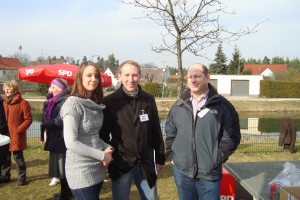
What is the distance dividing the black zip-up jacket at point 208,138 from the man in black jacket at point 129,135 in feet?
1.19

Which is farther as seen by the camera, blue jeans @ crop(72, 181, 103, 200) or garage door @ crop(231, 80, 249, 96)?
garage door @ crop(231, 80, 249, 96)

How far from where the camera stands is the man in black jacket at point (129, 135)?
8.00ft

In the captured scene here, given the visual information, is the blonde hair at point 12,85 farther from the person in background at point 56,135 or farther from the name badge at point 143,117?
the name badge at point 143,117

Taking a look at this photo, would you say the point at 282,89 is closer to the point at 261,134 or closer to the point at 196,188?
the point at 261,134

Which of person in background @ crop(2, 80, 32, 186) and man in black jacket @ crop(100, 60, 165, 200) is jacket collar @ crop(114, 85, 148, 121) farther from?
person in background @ crop(2, 80, 32, 186)

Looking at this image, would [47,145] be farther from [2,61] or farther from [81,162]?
[2,61]

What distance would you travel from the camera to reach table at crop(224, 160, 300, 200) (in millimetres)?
3064

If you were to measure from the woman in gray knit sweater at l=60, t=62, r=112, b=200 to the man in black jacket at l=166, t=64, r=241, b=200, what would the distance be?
0.84 metres

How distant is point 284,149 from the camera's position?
733 cm

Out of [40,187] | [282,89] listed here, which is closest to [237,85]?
[282,89]

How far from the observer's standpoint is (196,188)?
8.71ft

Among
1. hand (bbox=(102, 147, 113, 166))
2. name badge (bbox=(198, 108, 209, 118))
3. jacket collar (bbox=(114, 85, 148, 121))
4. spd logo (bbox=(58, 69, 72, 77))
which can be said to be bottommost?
hand (bbox=(102, 147, 113, 166))

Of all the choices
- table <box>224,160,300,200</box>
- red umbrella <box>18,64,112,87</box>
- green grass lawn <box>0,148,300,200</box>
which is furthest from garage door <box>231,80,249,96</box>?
table <box>224,160,300,200</box>

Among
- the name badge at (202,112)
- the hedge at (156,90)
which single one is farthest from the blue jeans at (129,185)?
the hedge at (156,90)
